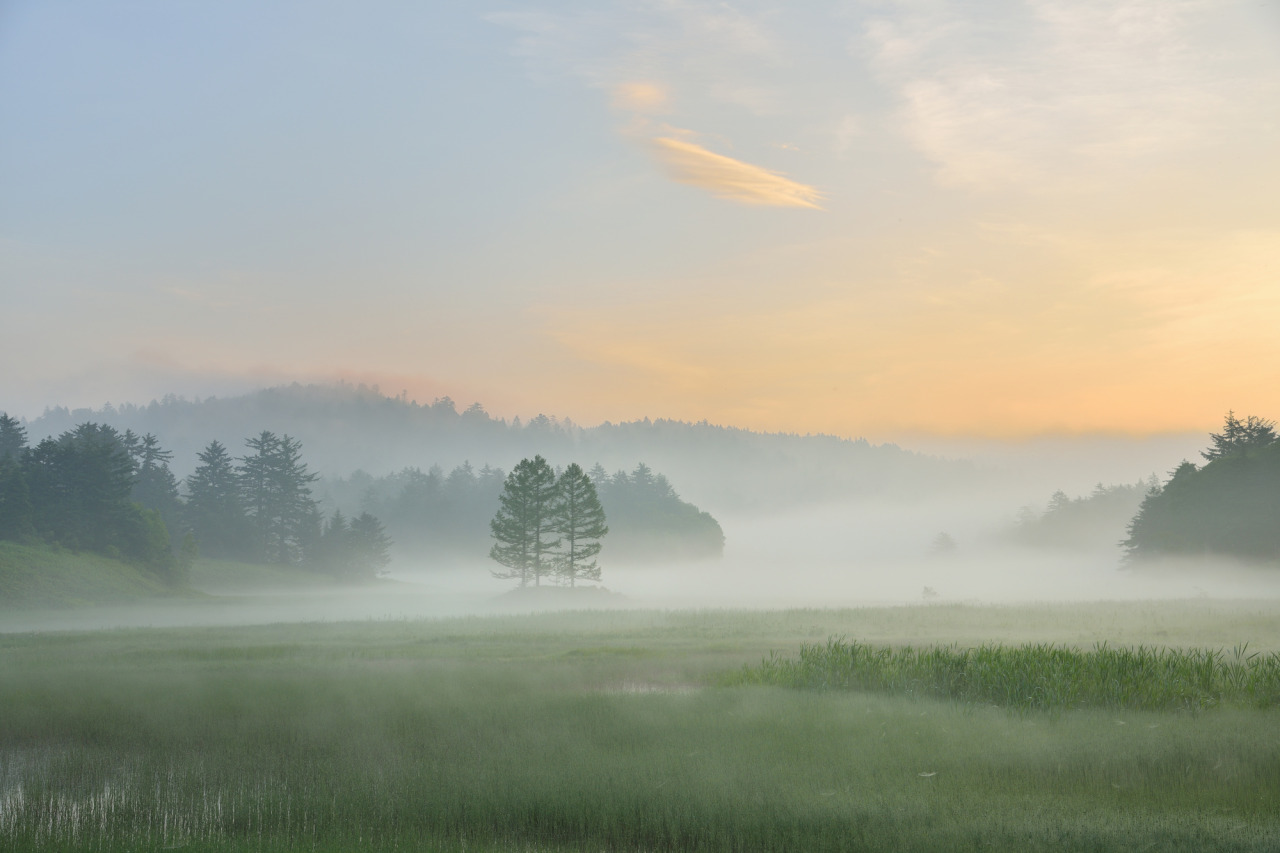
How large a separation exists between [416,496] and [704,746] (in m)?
154

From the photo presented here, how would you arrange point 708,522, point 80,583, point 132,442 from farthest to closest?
point 708,522, point 132,442, point 80,583

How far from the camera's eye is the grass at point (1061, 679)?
17.1 m

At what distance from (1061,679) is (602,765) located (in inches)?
430

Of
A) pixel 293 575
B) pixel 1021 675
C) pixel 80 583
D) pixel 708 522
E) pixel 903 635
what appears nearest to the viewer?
pixel 1021 675

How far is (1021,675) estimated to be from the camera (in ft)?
59.1

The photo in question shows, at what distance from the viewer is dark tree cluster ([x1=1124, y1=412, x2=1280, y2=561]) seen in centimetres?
7100

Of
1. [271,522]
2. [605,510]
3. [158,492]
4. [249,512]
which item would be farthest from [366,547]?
[605,510]

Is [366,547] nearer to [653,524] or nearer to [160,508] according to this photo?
[160,508]

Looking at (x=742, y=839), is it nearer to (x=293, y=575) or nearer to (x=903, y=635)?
(x=903, y=635)

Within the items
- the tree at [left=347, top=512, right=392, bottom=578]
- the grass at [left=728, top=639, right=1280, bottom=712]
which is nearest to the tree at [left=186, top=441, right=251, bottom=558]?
the tree at [left=347, top=512, right=392, bottom=578]

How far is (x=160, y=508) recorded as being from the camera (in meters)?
112

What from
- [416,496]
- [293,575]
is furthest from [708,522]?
[293,575]

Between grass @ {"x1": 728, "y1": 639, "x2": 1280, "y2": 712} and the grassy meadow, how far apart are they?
0.30m

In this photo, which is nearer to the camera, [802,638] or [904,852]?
[904,852]
